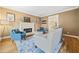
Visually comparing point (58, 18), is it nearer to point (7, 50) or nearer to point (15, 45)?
point (15, 45)

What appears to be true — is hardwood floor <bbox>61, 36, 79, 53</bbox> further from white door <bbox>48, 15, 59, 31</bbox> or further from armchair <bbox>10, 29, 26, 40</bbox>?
armchair <bbox>10, 29, 26, 40</bbox>

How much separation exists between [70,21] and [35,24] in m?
0.63

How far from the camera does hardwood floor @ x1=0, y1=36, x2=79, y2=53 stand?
223 cm

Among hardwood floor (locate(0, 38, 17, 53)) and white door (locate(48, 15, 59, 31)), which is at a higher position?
white door (locate(48, 15, 59, 31))

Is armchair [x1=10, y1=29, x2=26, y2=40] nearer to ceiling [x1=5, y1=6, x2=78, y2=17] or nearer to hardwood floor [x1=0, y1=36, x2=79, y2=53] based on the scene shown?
hardwood floor [x1=0, y1=36, x2=79, y2=53]

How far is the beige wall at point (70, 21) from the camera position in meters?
2.28

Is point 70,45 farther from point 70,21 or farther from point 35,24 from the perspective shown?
point 35,24

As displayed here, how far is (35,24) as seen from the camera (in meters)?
2.35

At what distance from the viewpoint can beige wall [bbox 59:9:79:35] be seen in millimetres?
2281

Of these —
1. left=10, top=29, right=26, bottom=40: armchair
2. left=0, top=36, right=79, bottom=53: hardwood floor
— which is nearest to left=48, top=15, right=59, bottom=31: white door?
left=0, top=36, right=79, bottom=53: hardwood floor

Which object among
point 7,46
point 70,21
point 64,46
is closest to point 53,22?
point 70,21

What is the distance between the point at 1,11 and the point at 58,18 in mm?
1008

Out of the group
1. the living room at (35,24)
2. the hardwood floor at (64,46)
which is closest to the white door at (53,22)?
the living room at (35,24)

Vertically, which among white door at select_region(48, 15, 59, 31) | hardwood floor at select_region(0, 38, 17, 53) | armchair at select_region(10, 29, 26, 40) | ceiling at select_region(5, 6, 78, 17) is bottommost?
hardwood floor at select_region(0, 38, 17, 53)
